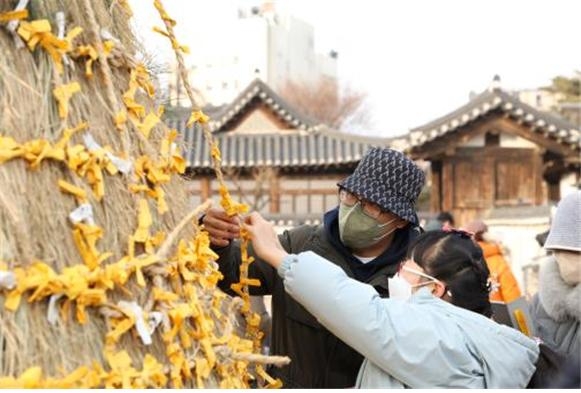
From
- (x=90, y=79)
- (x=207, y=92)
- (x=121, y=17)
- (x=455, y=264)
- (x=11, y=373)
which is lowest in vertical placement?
(x=11, y=373)

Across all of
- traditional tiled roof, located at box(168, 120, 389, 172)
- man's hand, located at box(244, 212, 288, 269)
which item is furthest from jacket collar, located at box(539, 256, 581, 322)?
traditional tiled roof, located at box(168, 120, 389, 172)

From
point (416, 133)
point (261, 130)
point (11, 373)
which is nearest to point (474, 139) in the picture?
point (416, 133)

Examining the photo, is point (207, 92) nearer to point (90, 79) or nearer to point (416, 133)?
point (416, 133)

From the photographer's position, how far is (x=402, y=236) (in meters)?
2.80

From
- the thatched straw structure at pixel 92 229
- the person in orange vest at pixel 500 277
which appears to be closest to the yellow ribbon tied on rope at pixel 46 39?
the thatched straw structure at pixel 92 229

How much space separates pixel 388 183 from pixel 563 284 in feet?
2.42

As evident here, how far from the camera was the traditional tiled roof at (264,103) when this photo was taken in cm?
2375

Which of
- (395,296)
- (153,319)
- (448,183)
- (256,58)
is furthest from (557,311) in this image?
(256,58)

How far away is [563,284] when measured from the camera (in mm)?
2926

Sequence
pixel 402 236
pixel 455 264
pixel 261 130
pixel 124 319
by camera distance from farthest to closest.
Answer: pixel 261 130 → pixel 402 236 → pixel 455 264 → pixel 124 319

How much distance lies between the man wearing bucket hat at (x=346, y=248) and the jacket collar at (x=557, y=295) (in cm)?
53

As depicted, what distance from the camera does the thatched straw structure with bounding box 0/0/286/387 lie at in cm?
164

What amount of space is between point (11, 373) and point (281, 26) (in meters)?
52.5

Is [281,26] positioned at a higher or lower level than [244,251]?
higher
